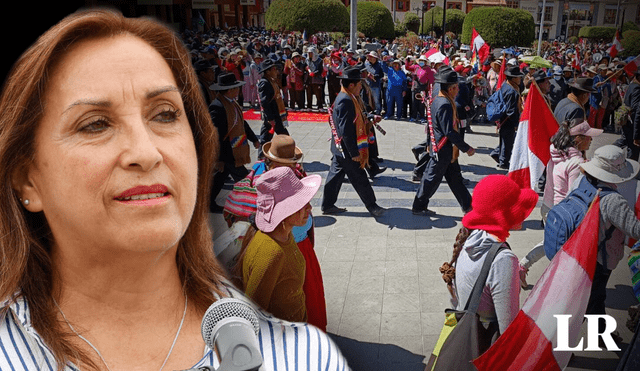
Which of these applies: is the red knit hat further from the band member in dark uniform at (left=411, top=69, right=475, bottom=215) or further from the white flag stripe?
the band member in dark uniform at (left=411, top=69, right=475, bottom=215)

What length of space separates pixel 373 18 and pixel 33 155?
56.1 ft

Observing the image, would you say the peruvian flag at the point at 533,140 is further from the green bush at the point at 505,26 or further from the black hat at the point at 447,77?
the green bush at the point at 505,26

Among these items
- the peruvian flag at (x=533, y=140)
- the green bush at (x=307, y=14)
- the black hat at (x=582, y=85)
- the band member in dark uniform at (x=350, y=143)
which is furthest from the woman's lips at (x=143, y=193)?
the green bush at (x=307, y=14)

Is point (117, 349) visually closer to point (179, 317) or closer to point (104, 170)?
point (179, 317)

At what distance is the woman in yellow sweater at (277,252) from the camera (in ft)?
9.26

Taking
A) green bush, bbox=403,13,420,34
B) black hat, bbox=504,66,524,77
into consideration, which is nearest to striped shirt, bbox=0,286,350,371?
black hat, bbox=504,66,524,77

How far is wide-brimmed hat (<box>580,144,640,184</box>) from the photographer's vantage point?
3.96m

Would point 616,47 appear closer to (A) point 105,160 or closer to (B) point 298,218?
(B) point 298,218

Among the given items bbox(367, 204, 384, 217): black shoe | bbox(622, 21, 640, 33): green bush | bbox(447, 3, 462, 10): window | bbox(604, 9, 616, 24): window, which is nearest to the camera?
bbox(367, 204, 384, 217): black shoe

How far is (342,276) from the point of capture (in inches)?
215

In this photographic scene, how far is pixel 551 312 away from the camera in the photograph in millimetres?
3182

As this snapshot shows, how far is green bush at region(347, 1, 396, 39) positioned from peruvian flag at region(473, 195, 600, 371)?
45.7 ft

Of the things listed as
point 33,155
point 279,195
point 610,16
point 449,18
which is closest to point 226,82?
point 279,195

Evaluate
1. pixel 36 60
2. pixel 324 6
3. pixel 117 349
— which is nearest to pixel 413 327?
pixel 117 349
